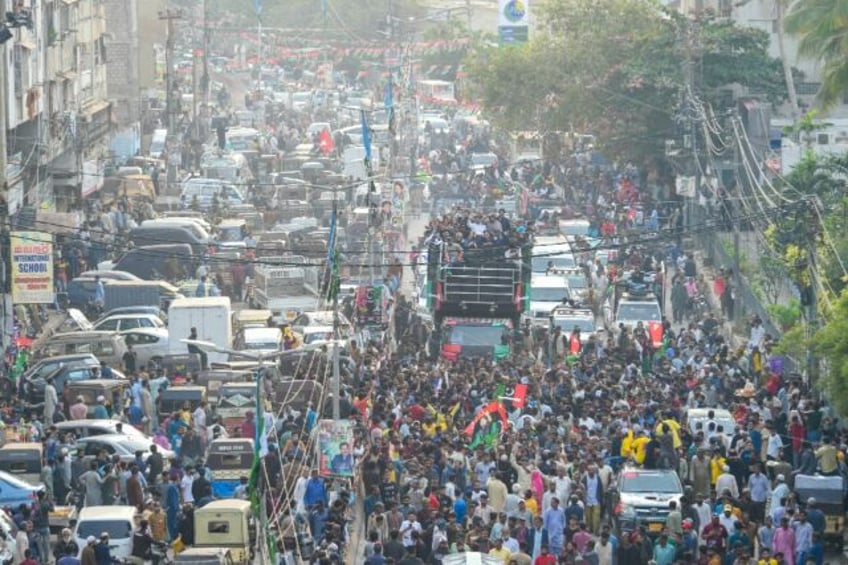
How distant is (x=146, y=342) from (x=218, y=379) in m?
5.28

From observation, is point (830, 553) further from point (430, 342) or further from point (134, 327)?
point (134, 327)

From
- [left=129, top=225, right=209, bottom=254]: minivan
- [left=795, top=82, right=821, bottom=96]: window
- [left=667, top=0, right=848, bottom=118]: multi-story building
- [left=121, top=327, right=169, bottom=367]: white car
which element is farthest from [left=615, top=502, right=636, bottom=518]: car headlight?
[left=795, top=82, right=821, bottom=96]: window

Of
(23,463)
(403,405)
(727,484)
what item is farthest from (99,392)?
(727,484)

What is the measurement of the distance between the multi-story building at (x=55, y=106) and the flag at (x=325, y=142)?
7245 millimetres

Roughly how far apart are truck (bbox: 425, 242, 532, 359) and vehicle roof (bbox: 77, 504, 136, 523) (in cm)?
1626

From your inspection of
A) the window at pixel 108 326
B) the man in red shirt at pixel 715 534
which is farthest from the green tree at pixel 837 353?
the window at pixel 108 326

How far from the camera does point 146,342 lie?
149ft

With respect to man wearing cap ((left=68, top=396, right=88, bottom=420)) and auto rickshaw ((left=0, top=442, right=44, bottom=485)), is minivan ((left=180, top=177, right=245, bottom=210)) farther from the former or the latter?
auto rickshaw ((left=0, top=442, right=44, bottom=485))

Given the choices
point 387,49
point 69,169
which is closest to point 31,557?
point 69,169

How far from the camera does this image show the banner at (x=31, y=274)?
4381cm

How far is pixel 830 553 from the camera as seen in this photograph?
30.8 metres

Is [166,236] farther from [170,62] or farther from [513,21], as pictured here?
[513,21]

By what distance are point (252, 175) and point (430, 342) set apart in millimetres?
34289

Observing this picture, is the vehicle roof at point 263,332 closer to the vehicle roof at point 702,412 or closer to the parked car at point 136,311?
the parked car at point 136,311
